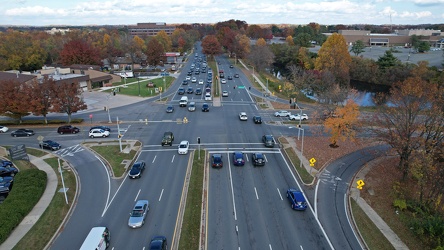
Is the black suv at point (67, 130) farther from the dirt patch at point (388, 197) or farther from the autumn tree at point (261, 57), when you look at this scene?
the autumn tree at point (261, 57)

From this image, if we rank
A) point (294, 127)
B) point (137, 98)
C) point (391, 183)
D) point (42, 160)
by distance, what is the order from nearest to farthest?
point (391, 183), point (42, 160), point (294, 127), point (137, 98)

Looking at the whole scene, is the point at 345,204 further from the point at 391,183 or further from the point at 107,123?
the point at 107,123

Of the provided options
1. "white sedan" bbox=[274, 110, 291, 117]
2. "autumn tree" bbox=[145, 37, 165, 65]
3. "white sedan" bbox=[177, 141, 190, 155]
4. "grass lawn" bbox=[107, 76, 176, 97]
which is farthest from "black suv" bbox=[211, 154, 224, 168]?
"autumn tree" bbox=[145, 37, 165, 65]

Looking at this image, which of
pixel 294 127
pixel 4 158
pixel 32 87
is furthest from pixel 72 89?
pixel 294 127

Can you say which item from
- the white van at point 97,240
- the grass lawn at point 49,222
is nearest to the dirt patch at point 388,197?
the white van at point 97,240

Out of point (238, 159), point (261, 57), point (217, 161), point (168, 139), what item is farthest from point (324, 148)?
point (261, 57)

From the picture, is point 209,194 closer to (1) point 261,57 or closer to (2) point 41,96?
(2) point 41,96

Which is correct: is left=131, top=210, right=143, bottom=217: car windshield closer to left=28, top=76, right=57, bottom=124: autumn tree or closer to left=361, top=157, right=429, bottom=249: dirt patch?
left=361, top=157, right=429, bottom=249: dirt patch
